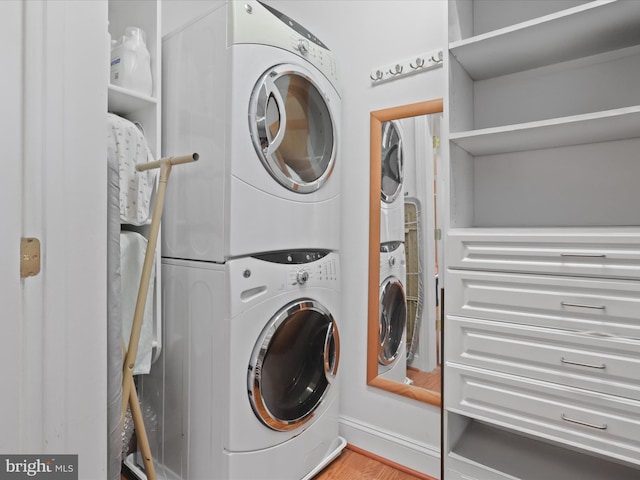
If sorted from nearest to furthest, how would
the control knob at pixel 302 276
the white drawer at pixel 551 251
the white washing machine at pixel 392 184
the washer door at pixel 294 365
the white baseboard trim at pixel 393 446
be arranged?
the white drawer at pixel 551 251, the washer door at pixel 294 365, the control knob at pixel 302 276, the white baseboard trim at pixel 393 446, the white washing machine at pixel 392 184

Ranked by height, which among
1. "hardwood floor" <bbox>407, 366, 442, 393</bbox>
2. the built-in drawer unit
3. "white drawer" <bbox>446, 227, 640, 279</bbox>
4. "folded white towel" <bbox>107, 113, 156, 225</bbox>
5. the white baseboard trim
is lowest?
the white baseboard trim

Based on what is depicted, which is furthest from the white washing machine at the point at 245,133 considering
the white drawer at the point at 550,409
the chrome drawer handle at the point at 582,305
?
the chrome drawer handle at the point at 582,305

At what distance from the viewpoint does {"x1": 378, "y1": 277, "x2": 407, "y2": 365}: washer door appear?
72.1 inches

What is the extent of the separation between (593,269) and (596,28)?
2.59 feet

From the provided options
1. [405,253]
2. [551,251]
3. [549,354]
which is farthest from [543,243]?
[405,253]

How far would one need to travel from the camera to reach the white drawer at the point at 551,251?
3.59 ft

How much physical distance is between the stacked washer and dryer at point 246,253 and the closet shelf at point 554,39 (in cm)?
69

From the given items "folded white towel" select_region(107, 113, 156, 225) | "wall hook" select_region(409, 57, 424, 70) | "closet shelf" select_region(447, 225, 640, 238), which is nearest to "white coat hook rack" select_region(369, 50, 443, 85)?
"wall hook" select_region(409, 57, 424, 70)

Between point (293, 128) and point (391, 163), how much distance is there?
0.54m

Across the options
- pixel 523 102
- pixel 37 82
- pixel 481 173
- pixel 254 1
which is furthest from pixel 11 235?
pixel 523 102

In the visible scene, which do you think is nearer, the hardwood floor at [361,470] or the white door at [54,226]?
the white door at [54,226]

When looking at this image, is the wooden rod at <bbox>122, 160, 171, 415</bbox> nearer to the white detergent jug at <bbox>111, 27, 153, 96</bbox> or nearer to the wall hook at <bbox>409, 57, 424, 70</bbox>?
the white detergent jug at <bbox>111, 27, 153, 96</bbox>

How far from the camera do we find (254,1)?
55.7 inches

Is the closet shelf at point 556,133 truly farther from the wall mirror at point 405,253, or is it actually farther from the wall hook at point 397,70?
the wall hook at point 397,70
